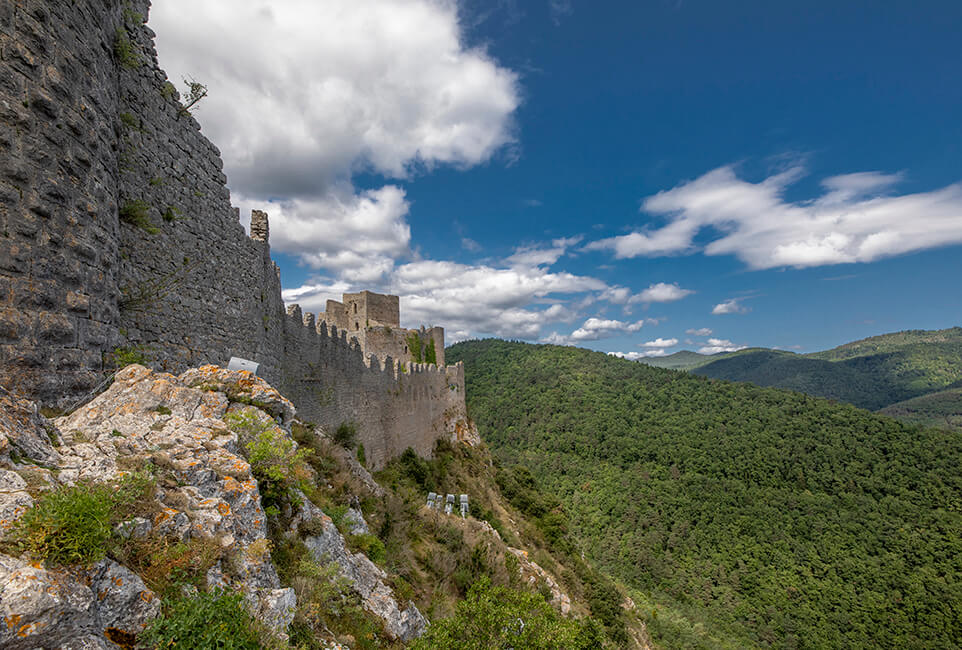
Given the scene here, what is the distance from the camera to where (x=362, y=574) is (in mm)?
5957

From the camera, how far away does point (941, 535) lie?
58.1 metres

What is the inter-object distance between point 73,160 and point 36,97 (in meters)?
0.65

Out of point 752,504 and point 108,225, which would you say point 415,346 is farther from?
point 752,504

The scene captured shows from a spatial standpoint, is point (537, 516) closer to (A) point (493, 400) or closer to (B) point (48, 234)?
(B) point (48, 234)

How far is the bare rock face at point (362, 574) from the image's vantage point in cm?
529

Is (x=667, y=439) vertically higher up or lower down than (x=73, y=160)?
lower down

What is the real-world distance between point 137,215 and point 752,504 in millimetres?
84203

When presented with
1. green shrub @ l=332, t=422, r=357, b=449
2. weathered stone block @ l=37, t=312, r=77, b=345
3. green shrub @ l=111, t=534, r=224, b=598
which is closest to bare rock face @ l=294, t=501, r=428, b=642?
green shrub @ l=111, t=534, r=224, b=598

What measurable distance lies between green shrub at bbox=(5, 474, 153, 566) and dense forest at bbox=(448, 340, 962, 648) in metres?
48.3

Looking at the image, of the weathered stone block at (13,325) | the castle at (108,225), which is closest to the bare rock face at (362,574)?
the castle at (108,225)

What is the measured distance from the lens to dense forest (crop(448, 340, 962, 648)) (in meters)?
52.7

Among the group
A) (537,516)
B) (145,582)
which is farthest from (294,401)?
(537,516)

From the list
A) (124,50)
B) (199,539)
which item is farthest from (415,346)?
(199,539)

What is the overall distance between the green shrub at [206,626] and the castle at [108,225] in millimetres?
2906
